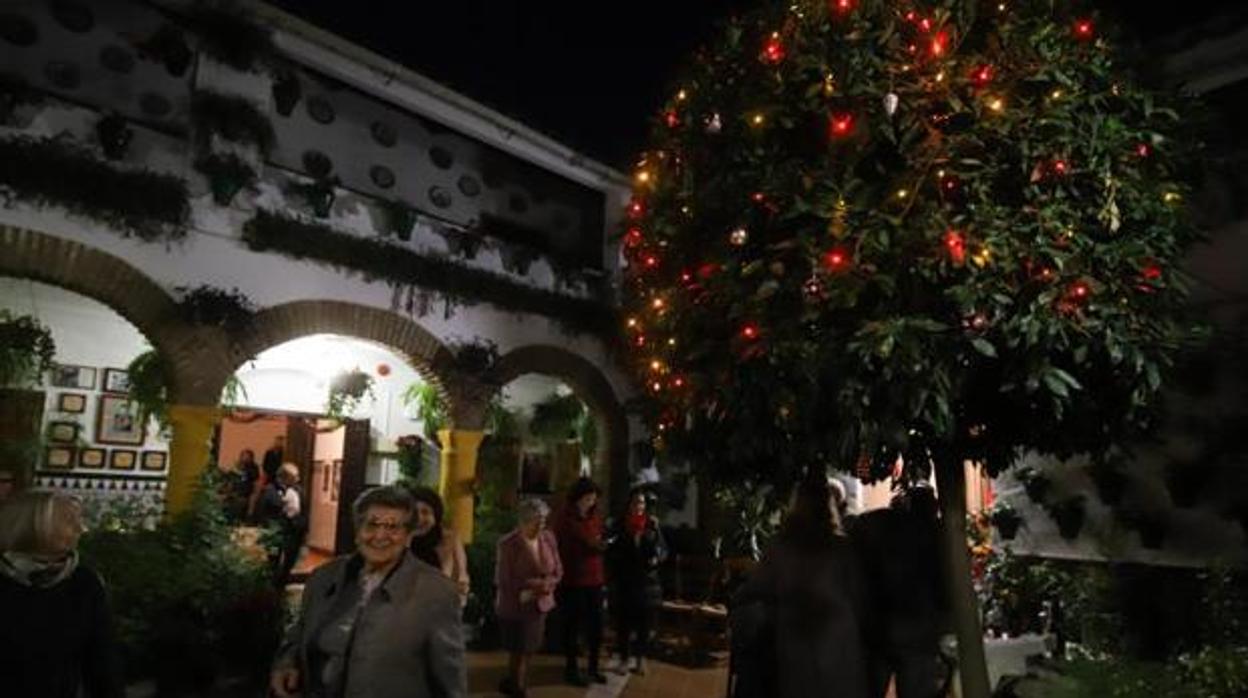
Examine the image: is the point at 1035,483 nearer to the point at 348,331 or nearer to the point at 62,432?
the point at 348,331

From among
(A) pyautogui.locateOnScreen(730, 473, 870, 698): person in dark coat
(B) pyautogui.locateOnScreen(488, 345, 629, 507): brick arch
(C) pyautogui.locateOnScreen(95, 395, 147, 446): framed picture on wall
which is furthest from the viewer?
(B) pyautogui.locateOnScreen(488, 345, 629, 507): brick arch

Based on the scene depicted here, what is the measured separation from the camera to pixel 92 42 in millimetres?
7391

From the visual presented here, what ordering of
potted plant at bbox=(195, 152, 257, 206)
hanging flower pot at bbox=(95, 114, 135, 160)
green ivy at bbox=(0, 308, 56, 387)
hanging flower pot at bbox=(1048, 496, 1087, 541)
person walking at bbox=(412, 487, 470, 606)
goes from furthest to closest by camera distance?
potted plant at bbox=(195, 152, 257, 206), green ivy at bbox=(0, 308, 56, 387), hanging flower pot at bbox=(95, 114, 135, 160), hanging flower pot at bbox=(1048, 496, 1087, 541), person walking at bbox=(412, 487, 470, 606)

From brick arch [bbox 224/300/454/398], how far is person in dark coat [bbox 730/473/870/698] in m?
5.46

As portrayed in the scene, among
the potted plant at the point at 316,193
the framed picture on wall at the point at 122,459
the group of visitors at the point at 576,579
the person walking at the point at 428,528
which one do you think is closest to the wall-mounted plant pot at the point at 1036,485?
the group of visitors at the point at 576,579

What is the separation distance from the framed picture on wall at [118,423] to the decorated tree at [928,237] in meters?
7.51

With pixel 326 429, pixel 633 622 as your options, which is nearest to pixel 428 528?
pixel 633 622

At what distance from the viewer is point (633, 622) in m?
7.33

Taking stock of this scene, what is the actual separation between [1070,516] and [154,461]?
29.3ft

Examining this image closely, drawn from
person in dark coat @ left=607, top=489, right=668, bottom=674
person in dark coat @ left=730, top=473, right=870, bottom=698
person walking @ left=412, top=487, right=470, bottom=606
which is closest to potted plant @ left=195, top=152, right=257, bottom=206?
person walking @ left=412, top=487, right=470, bottom=606

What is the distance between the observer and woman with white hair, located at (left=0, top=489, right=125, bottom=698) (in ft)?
9.12

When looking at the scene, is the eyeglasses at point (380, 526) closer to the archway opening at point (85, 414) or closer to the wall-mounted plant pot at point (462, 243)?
the archway opening at point (85, 414)

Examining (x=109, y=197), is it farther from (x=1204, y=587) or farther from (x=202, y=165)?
(x=1204, y=587)

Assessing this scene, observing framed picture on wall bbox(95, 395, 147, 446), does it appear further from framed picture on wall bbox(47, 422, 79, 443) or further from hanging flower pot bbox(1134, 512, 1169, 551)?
hanging flower pot bbox(1134, 512, 1169, 551)
